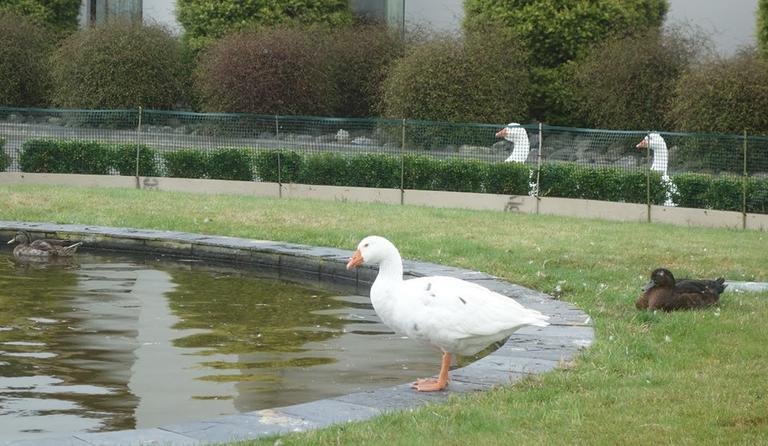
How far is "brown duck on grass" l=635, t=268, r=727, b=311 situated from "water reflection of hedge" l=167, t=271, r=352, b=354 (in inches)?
105

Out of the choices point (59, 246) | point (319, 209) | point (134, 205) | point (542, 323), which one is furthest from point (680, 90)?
point (542, 323)

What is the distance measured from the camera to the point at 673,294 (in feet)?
31.4

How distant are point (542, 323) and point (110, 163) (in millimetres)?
17071

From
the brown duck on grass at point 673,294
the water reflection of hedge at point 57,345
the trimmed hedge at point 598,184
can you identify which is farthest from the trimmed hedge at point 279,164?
the brown duck on grass at point 673,294

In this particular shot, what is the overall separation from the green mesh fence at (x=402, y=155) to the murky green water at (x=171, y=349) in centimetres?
823

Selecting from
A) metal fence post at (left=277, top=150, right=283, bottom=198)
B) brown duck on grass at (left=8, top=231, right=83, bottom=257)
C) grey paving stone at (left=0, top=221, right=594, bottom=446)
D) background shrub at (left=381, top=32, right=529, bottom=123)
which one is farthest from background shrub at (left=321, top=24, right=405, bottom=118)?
brown duck on grass at (left=8, top=231, right=83, bottom=257)

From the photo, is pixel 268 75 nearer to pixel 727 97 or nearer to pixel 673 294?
pixel 727 97

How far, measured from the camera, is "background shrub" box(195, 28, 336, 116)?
2692 centimetres

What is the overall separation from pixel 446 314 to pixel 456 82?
1882 centimetres

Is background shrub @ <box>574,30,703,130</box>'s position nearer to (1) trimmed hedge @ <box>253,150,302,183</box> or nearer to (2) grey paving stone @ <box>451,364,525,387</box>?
(1) trimmed hedge @ <box>253,150,302,183</box>

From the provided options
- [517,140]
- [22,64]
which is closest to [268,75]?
[22,64]

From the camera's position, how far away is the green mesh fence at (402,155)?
19.2 meters

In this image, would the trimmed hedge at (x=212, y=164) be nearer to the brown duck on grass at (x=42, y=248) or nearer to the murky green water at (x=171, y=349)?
the brown duck on grass at (x=42, y=248)

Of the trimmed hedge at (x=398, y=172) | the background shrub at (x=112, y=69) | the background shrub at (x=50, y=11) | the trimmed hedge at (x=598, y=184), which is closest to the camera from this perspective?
the trimmed hedge at (x=398, y=172)
